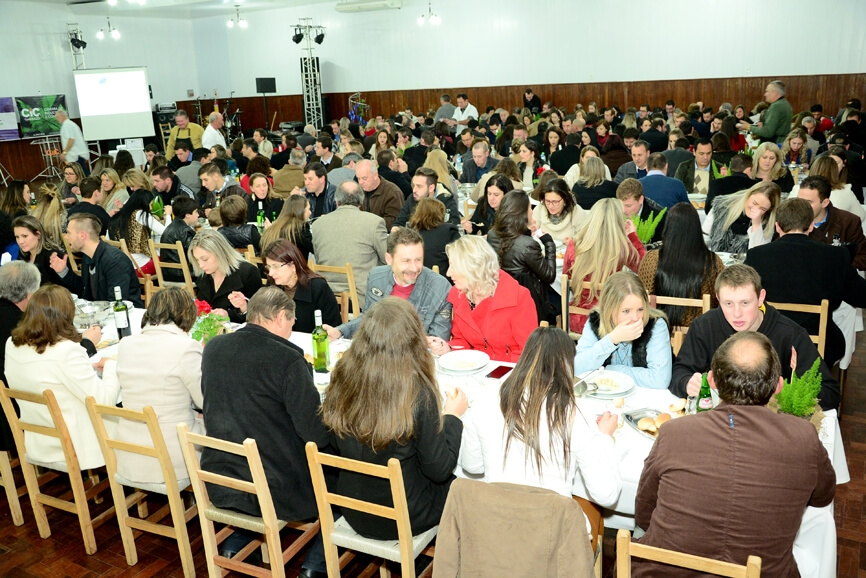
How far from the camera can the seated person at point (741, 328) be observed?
120 inches

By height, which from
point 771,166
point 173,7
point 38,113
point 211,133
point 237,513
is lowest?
point 237,513

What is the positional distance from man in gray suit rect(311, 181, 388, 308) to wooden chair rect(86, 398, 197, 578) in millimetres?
2357

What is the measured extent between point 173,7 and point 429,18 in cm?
661

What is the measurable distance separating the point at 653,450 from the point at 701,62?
1484 cm

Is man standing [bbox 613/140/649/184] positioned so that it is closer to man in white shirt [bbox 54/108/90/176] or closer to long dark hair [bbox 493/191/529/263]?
long dark hair [bbox 493/191/529/263]

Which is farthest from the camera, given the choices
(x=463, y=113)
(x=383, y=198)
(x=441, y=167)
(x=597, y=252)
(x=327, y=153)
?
(x=463, y=113)

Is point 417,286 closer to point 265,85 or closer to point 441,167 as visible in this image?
point 441,167

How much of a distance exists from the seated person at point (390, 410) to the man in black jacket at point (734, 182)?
455cm

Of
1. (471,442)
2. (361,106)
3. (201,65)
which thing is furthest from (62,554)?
(201,65)

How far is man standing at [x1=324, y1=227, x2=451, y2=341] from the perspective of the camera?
399 centimetres

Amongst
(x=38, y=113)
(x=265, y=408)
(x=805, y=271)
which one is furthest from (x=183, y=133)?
(x=805, y=271)

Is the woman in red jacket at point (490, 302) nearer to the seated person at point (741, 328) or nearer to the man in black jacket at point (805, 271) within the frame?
the seated person at point (741, 328)

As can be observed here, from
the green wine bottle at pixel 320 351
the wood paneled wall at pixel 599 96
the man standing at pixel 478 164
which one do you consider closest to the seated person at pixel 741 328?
the green wine bottle at pixel 320 351

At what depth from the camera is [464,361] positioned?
3547mm
